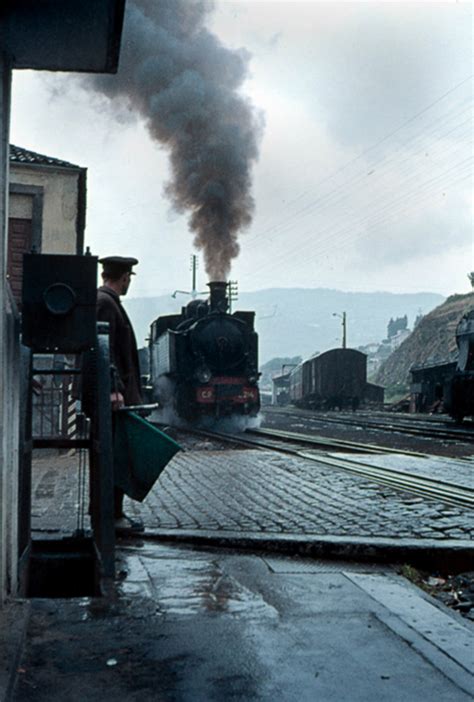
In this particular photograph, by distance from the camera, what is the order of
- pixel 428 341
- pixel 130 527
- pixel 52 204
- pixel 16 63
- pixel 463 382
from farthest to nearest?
pixel 428 341, pixel 463 382, pixel 52 204, pixel 130 527, pixel 16 63

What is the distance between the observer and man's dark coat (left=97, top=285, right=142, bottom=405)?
5.57 metres

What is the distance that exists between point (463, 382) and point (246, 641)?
19.3 m

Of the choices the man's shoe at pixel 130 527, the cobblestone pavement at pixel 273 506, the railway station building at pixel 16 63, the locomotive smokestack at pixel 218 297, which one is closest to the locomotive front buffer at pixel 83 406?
the railway station building at pixel 16 63

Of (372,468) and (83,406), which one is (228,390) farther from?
(83,406)

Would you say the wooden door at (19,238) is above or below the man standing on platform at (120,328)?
above

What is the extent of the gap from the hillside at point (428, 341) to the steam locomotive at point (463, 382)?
44.9 metres

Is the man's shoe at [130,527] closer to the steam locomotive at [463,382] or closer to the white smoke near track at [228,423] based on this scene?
the white smoke near track at [228,423]

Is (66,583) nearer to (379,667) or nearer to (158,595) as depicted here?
(158,595)

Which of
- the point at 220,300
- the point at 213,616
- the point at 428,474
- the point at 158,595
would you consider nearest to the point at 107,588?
the point at 158,595

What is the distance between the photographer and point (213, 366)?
67.5 feet

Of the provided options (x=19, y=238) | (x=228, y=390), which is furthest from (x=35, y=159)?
(x=228, y=390)

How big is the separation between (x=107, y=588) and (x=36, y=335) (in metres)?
1.22

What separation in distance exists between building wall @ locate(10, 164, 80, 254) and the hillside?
5315 centimetres

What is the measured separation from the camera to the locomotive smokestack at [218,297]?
21859 mm
